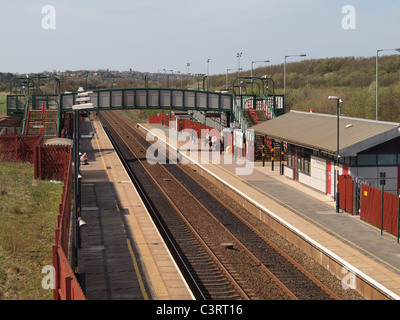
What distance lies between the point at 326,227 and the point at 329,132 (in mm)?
9491

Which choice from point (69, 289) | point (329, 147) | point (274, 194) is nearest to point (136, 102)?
point (274, 194)

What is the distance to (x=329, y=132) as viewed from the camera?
105 feet

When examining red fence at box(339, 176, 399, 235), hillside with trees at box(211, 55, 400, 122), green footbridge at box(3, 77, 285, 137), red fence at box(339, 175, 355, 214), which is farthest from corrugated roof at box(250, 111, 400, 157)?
hillside with trees at box(211, 55, 400, 122)

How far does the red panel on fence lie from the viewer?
2235 centimetres

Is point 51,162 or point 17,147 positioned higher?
point 17,147

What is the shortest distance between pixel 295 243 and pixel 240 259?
3069 mm

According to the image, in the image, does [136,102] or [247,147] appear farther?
[136,102]

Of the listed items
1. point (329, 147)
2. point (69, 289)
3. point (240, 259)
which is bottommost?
point (240, 259)

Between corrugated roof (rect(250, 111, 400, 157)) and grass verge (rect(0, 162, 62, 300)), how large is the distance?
13966 millimetres

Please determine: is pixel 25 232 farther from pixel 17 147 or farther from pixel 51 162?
pixel 17 147

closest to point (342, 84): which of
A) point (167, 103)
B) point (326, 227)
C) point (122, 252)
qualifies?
point (167, 103)

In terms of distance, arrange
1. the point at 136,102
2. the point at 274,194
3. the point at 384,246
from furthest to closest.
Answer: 1. the point at 136,102
2. the point at 274,194
3. the point at 384,246
